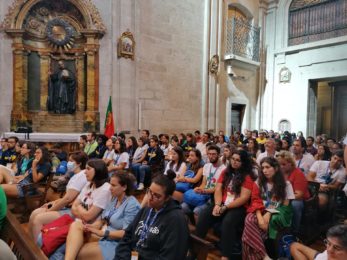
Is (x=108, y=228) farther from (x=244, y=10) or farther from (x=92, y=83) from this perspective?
(x=244, y=10)

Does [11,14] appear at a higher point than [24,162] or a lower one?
higher

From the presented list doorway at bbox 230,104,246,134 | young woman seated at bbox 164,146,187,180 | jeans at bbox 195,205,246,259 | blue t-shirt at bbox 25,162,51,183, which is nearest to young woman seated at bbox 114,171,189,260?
jeans at bbox 195,205,246,259

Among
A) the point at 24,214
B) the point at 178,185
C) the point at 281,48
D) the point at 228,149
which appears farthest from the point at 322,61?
the point at 24,214

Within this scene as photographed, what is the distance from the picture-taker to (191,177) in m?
4.68

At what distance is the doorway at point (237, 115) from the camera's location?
14.4 m

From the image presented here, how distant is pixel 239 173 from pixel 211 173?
0.82 metres

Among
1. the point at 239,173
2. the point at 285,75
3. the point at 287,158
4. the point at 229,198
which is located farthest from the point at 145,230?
the point at 285,75

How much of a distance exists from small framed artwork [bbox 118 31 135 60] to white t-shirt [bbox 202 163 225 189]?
6.96 metres

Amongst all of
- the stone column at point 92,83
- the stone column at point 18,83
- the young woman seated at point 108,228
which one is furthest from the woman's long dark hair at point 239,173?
the stone column at point 18,83

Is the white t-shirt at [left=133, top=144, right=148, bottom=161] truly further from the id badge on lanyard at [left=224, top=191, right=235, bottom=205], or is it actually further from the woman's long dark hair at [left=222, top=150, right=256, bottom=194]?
the id badge on lanyard at [left=224, top=191, right=235, bottom=205]

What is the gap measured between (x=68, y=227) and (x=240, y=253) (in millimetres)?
1932

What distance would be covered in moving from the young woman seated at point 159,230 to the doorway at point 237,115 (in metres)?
12.2

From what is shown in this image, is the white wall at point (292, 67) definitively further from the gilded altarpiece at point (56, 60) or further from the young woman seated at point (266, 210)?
the young woman seated at point (266, 210)

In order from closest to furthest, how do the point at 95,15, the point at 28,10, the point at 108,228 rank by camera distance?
the point at 108,228 < the point at 28,10 < the point at 95,15
